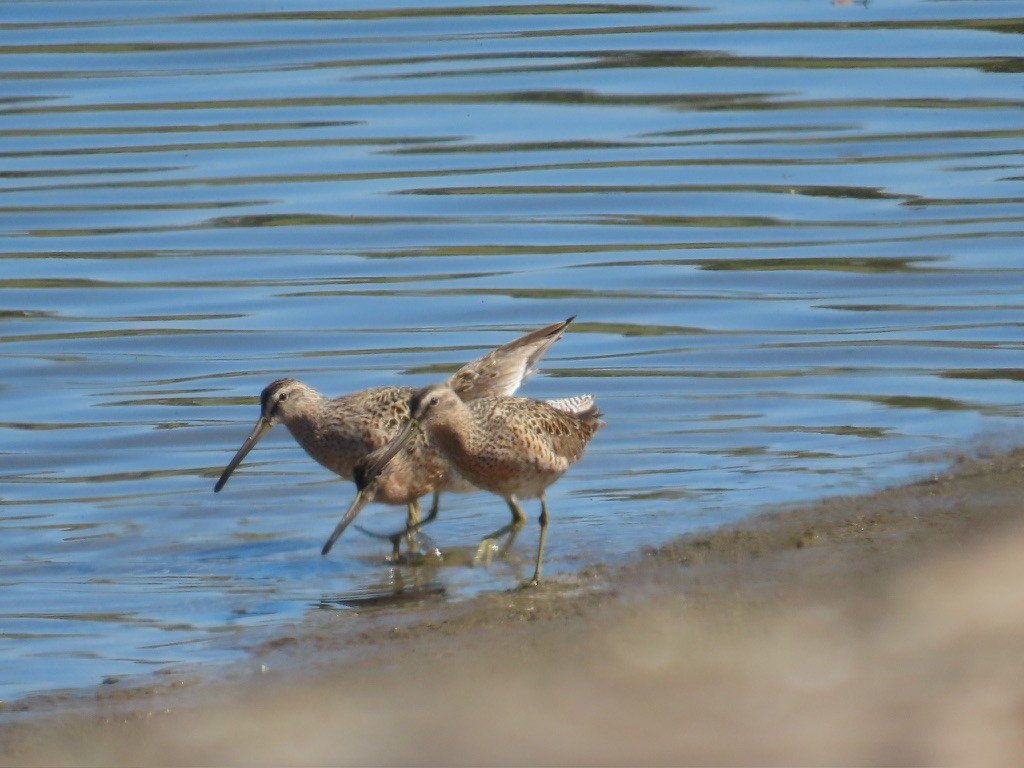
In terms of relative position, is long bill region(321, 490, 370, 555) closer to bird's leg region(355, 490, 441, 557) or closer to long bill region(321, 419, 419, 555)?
long bill region(321, 419, 419, 555)

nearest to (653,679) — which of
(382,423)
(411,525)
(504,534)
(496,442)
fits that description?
(496,442)

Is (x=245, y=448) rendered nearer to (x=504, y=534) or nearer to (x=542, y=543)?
(x=504, y=534)

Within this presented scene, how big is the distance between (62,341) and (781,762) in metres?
6.73

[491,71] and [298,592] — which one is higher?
[491,71]

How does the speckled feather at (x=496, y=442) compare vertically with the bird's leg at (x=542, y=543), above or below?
above

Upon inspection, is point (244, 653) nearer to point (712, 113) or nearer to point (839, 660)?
point (839, 660)

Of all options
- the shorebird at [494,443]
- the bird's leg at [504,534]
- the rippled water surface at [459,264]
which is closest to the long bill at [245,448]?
the rippled water surface at [459,264]

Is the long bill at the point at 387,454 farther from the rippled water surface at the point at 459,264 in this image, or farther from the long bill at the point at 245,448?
the long bill at the point at 245,448

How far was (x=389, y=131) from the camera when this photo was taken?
14117 mm

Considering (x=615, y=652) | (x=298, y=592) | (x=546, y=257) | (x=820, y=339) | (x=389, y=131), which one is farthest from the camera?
(x=389, y=131)

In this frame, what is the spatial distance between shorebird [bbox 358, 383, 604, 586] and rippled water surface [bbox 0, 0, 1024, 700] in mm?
264

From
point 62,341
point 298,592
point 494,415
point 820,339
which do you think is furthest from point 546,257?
point 298,592

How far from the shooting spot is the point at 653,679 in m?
5.76

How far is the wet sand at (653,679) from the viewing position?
5250mm
